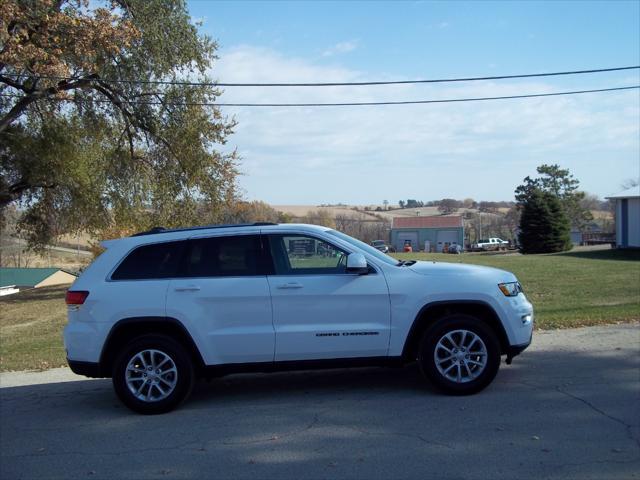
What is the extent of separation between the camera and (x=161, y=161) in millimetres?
25656

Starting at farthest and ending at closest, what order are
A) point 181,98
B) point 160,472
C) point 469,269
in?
point 181,98 → point 469,269 → point 160,472

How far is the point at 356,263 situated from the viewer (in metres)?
6.40

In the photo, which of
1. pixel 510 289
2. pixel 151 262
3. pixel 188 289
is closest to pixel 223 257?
pixel 188 289

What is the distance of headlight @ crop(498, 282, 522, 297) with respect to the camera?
263 inches

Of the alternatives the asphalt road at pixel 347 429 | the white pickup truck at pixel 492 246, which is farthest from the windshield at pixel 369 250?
the white pickup truck at pixel 492 246

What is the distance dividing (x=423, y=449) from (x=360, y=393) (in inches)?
69.3

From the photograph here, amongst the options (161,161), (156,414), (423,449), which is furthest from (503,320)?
(161,161)

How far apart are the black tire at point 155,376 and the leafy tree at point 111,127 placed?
13.9 metres

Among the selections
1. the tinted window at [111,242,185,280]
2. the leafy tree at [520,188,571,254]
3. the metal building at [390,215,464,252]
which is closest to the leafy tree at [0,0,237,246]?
the tinted window at [111,242,185,280]

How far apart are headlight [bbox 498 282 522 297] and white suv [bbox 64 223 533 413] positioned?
23 mm

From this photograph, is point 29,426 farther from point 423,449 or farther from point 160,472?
point 423,449

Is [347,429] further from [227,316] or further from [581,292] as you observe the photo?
[581,292]

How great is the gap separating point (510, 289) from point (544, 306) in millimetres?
9074

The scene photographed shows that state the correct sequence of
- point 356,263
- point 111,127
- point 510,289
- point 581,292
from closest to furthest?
point 356,263 → point 510,289 → point 581,292 → point 111,127
